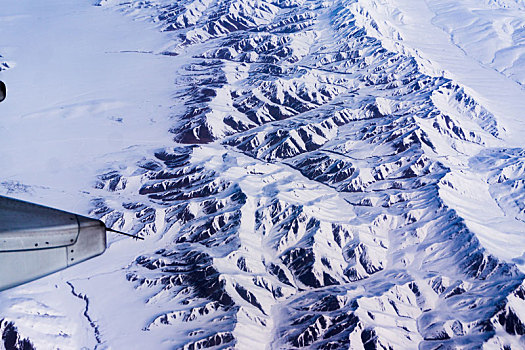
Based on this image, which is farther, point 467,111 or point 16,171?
point 467,111

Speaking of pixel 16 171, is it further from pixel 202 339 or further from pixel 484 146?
pixel 484 146

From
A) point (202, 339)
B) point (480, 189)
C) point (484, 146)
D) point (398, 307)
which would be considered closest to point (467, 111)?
point (484, 146)

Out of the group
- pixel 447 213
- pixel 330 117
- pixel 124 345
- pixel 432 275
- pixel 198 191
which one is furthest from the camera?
pixel 330 117

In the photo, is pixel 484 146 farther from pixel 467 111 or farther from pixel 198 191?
pixel 198 191

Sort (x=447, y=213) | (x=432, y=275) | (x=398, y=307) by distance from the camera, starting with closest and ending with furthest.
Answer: (x=398, y=307) → (x=432, y=275) → (x=447, y=213)

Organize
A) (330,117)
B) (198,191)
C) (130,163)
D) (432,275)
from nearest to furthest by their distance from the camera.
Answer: (432,275), (198,191), (130,163), (330,117)

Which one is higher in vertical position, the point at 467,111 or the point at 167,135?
the point at 467,111

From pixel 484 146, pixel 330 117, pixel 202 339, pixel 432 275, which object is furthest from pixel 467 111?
pixel 202 339

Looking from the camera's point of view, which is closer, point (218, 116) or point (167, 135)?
point (167, 135)

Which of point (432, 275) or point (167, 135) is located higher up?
point (432, 275)
